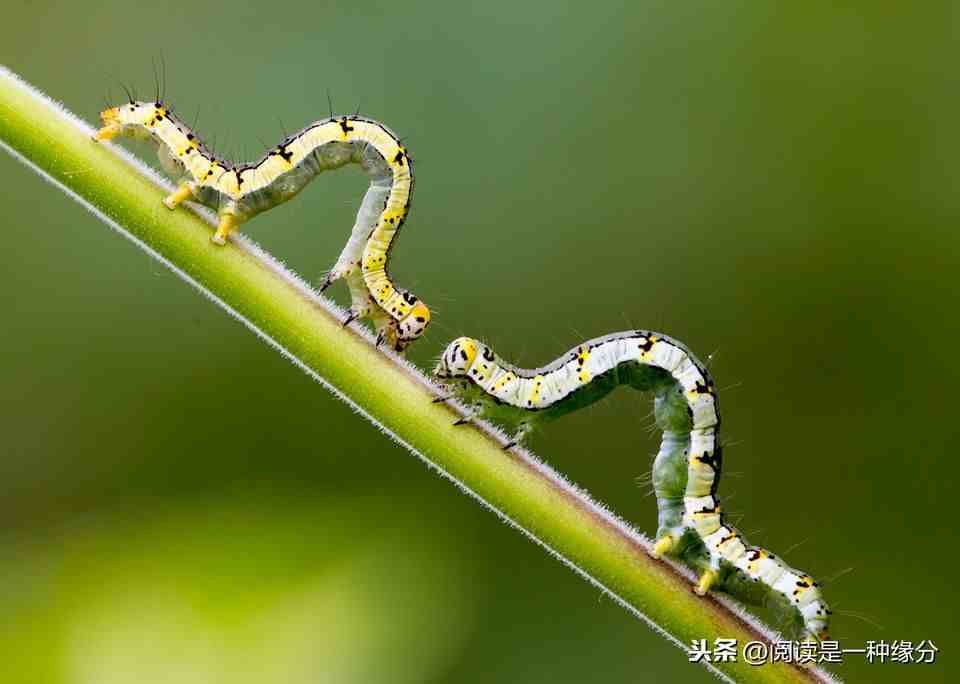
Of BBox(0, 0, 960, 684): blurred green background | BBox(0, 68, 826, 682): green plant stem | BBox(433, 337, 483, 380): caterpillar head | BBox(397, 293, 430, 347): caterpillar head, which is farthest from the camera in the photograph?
BBox(0, 0, 960, 684): blurred green background

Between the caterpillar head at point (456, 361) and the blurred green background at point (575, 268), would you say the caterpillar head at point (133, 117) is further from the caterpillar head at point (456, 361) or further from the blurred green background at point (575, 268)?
the blurred green background at point (575, 268)

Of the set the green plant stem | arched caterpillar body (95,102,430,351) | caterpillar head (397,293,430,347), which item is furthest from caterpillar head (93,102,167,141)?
the green plant stem

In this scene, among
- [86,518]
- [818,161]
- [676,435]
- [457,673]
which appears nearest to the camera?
[86,518]

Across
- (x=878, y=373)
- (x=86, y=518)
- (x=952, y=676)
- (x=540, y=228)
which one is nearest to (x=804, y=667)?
(x=86, y=518)

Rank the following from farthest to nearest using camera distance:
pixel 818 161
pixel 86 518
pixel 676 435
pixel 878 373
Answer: pixel 818 161
pixel 878 373
pixel 676 435
pixel 86 518

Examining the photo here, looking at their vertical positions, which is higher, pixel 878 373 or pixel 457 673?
pixel 878 373

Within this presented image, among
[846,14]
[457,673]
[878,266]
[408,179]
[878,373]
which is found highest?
[846,14]

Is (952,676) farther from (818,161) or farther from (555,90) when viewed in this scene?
(555,90)

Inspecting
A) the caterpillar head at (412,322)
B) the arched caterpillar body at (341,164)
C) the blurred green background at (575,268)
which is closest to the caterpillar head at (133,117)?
the arched caterpillar body at (341,164)

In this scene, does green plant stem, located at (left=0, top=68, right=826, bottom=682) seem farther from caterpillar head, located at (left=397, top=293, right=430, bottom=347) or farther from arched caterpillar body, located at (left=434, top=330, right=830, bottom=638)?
caterpillar head, located at (left=397, top=293, right=430, bottom=347)
